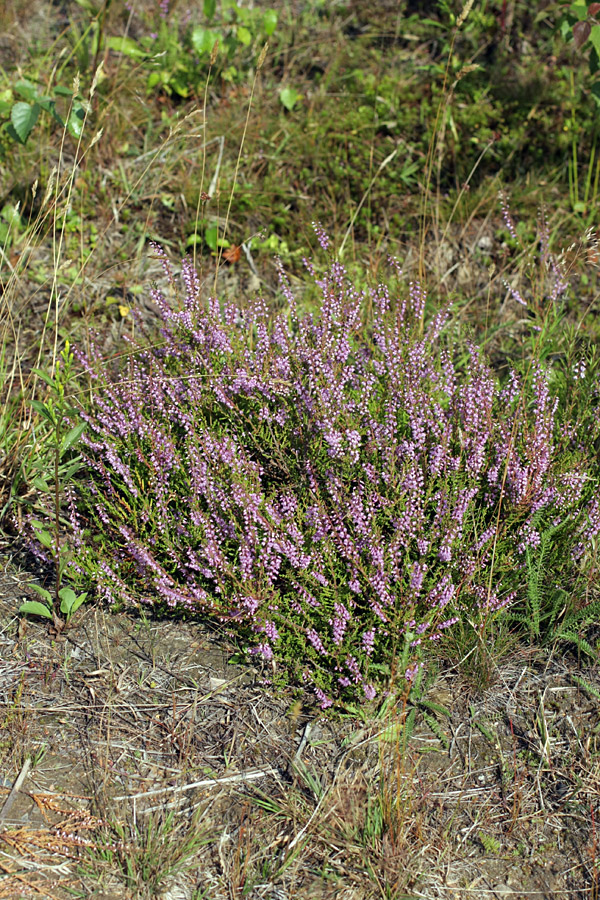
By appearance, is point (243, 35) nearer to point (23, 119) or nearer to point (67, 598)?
point (23, 119)

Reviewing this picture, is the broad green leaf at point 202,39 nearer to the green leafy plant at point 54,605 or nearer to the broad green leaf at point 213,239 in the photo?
the broad green leaf at point 213,239

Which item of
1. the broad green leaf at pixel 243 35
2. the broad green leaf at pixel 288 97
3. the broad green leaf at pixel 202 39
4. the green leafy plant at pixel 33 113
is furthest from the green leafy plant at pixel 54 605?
the broad green leaf at pixel 243 35

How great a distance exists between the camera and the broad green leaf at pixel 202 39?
14.5 feet

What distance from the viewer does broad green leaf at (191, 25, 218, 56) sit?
14.5ft

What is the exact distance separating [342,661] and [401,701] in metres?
0.24

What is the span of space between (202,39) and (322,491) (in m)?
2.96

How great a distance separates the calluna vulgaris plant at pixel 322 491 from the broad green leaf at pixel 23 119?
4.05 feet

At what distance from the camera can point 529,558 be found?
8.88 feet

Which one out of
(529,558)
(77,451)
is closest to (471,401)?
(529,558)

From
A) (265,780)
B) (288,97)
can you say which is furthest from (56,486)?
(288,97)

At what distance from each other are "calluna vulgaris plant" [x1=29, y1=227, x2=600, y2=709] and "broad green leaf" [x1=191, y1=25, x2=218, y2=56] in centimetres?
205

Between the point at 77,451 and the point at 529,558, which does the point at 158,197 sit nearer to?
the point at 77,451

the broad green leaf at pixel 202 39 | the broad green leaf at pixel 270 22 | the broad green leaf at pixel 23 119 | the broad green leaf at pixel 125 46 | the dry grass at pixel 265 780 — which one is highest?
the broad green leaf at pixel 270 22

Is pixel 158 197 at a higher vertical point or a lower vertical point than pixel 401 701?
higher
